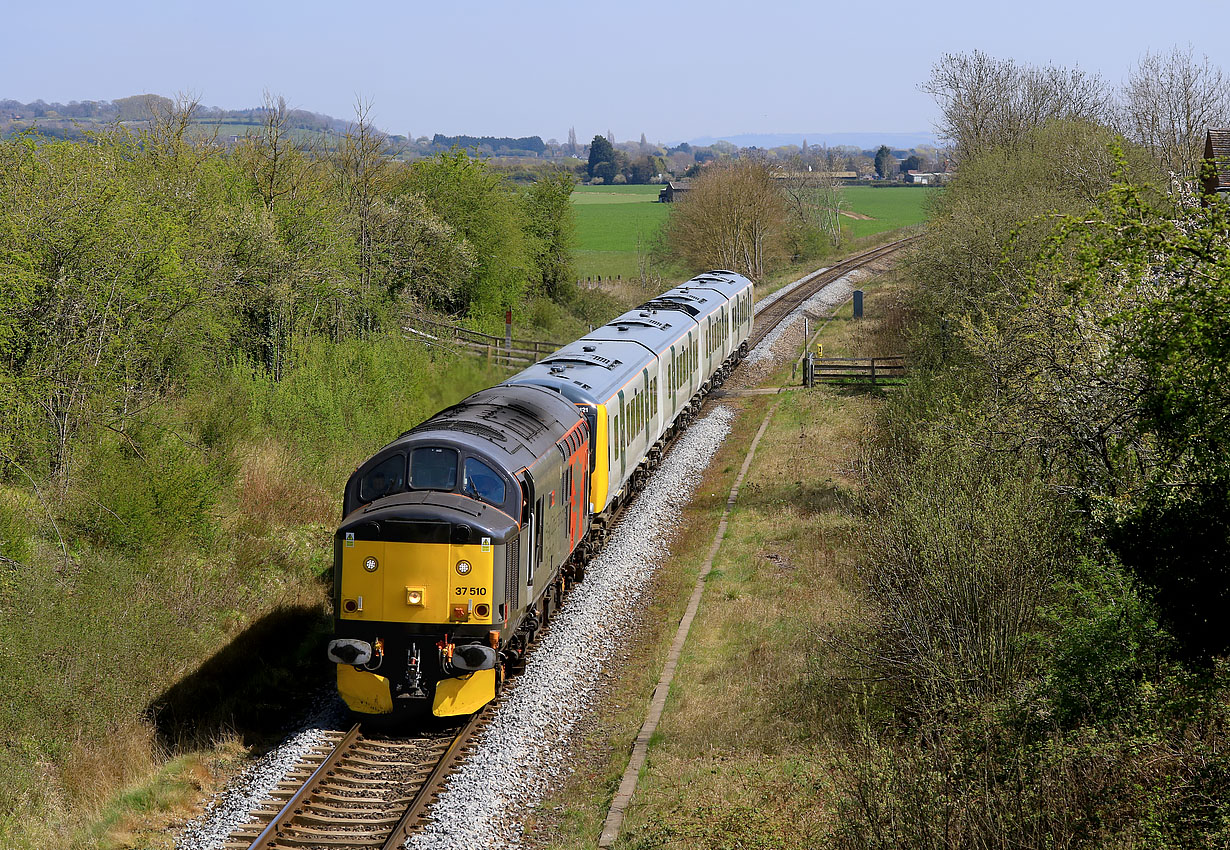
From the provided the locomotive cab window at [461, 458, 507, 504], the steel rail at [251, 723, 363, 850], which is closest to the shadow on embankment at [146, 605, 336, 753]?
the steel rail at [251, 723, 363, 850]

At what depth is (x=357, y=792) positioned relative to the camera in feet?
36.6

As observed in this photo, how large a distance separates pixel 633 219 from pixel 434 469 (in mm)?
102820

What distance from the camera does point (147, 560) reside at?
1581 cm

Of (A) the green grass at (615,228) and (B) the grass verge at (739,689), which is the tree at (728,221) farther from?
(B) the grass verge at (739,689)

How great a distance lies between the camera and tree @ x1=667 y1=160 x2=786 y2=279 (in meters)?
62.4

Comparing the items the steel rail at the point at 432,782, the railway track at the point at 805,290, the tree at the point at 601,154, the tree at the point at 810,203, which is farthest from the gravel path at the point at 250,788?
the tree at the point at 601,154

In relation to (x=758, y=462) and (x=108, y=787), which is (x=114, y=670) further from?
(x=758, y=462)

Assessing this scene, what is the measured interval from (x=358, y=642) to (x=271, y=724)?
7.74 ft

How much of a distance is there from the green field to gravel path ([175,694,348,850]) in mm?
48438

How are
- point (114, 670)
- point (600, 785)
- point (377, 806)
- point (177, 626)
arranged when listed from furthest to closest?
point (177, 626) < point (114, 670) < point (600, 785) < point (377, 806)

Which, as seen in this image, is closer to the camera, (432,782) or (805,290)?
(432,782)

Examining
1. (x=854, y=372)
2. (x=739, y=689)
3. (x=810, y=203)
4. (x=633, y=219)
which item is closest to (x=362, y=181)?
(x=854, y=372)

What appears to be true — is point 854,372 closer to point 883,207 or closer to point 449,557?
point 449,557

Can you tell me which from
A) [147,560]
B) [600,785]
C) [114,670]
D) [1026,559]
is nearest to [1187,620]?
[1026,559]
